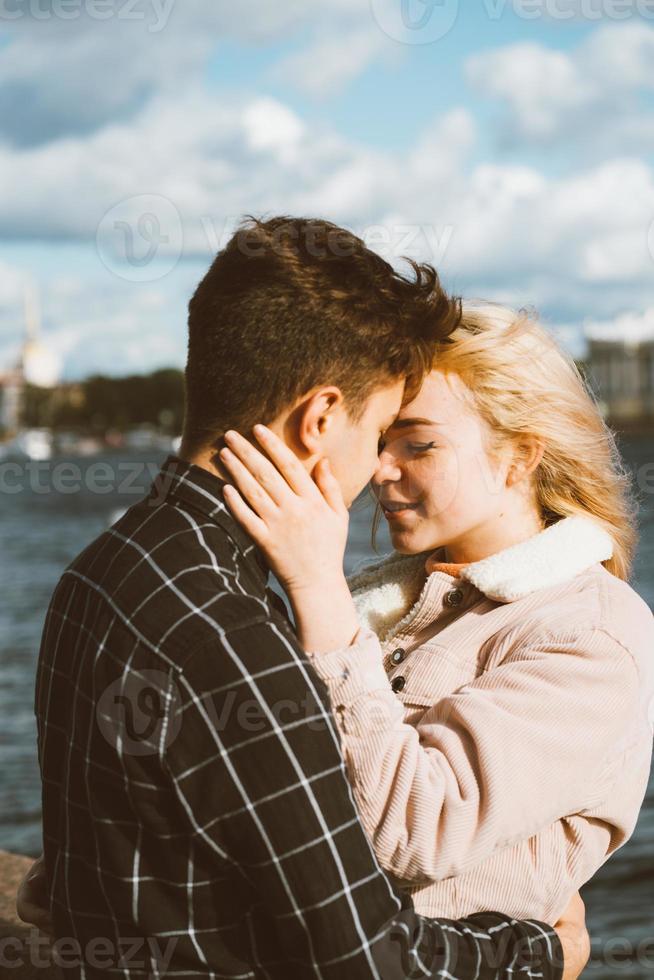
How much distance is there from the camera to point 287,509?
6.28 feet

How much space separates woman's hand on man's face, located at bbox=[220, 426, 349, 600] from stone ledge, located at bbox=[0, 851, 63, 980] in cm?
138

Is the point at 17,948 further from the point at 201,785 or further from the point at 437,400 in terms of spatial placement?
the point at 437,400

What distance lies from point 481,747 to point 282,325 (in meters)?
0.77

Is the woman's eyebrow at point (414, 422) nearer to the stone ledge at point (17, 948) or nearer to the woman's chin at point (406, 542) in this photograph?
the woman's chin at point (406, 542)

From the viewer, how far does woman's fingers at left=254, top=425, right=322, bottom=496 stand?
1.89 metres

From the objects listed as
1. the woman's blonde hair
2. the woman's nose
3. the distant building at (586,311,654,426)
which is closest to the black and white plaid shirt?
the woman's nose

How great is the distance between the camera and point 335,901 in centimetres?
165

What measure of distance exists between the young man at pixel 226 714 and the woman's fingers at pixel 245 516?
1 centimetres

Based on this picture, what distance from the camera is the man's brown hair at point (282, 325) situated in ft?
6.10

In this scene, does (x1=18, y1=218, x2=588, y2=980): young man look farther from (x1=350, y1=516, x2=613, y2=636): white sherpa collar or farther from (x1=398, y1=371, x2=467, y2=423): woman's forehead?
(x1=350, y1=516, x2=613, y2=636): white sherpa collar

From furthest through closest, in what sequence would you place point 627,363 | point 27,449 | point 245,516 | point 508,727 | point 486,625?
1. point 627,363
2. point 27,449
3. point 486,625
4. point 508,727
5. point 245,516
